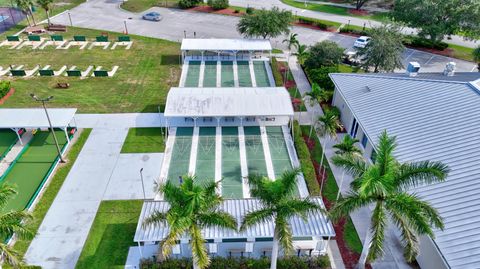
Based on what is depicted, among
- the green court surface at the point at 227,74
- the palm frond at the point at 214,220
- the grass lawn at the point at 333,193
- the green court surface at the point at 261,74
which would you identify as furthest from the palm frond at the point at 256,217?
the green court surface at the point at 261,74

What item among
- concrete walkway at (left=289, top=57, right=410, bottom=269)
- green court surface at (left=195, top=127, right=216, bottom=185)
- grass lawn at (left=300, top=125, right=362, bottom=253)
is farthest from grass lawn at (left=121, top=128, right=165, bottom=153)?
concrete walkway at (left=289, top=57, right=410, bottom=269)

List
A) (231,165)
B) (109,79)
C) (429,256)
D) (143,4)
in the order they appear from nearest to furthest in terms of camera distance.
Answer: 1. (429,256)
2. (231,165)
3. (109,79)
4. (143,4)

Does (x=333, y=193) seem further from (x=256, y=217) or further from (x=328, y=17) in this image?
(x=328, y=17)

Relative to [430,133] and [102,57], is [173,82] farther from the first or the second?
[430,133]

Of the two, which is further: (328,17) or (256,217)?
(328,17)

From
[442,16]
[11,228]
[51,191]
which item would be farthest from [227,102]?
[442,16]

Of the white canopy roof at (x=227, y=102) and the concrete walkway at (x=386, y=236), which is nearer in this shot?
the concrete walkway at (x=386, y=236)

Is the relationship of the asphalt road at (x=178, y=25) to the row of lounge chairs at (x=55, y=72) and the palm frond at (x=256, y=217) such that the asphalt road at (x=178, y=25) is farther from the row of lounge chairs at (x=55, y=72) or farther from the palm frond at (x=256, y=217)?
the palm frond at (x=256, y=217)
